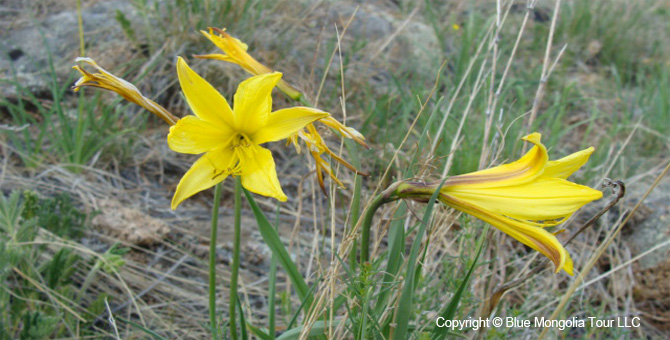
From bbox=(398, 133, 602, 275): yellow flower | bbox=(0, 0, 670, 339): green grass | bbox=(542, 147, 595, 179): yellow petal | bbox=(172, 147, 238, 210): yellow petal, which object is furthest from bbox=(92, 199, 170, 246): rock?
bbox=(542, 147, 595, 179): yellow petal

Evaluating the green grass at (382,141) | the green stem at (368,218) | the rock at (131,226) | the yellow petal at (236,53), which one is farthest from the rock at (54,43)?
the green stem at (368,218)

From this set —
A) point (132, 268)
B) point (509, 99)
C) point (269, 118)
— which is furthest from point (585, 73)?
point (269, 118)

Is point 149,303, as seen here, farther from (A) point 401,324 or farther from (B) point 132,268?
(A) point 401,324

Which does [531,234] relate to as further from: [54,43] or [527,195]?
[54,43]

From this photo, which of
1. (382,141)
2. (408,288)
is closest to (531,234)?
(408,288)

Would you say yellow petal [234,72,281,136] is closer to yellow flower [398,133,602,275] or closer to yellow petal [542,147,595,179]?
yellow flower [398,133,602,275]

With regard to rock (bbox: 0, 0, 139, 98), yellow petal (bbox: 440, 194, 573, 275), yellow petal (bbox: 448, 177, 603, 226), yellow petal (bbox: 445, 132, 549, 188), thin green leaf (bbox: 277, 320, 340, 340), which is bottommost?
thin green leaf (bbox: 277, 320, 340, 340)
